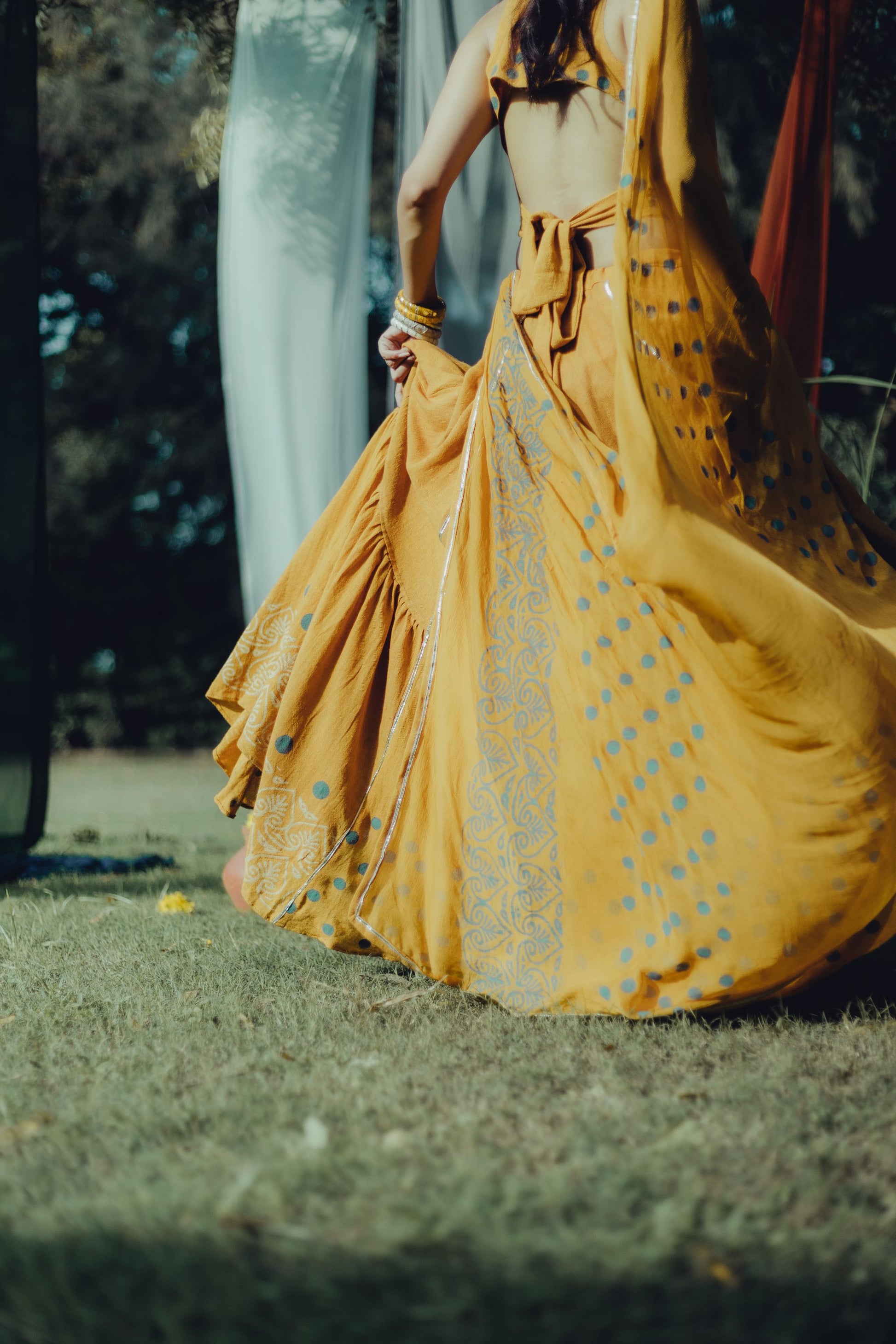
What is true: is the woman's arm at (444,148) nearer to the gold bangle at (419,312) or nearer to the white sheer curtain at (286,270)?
the gold bangle at (419,312)

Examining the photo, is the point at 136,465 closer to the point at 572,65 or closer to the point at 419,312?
the point at 419,312

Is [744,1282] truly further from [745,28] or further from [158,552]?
[158,552]

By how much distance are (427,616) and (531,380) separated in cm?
44

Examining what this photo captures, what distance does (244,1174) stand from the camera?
3.37 ft

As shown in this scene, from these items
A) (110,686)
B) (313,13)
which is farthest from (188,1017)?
(110,686)

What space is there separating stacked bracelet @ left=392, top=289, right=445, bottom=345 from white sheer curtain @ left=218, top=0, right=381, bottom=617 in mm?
1584

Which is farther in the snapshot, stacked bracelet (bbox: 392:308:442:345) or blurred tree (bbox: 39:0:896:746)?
blurred tree (bbox: 39:0:896:746)

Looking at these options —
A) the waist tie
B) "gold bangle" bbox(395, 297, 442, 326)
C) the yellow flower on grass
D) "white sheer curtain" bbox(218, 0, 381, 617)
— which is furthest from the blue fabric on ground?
the waist tie

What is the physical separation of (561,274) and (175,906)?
1.63m

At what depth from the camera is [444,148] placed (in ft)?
6.21

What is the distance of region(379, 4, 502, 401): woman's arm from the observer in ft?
6.12

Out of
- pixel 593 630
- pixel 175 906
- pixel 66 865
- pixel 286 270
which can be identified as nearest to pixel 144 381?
pixel 286 270

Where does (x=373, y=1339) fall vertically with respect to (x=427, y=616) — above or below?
below

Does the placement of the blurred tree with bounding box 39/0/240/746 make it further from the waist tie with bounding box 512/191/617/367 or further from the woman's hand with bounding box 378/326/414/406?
the waist tie with bounding box 512/191/617/367
